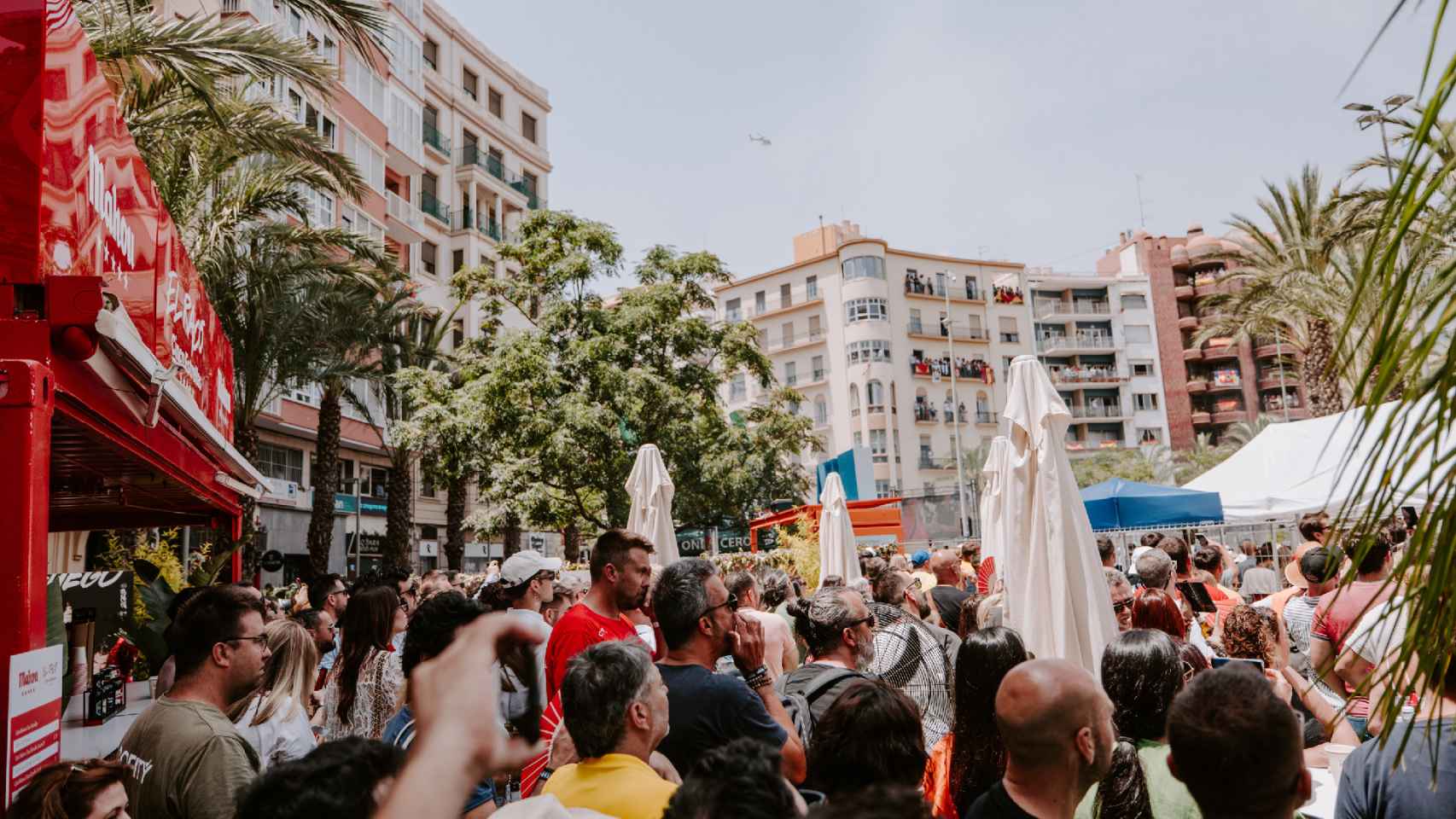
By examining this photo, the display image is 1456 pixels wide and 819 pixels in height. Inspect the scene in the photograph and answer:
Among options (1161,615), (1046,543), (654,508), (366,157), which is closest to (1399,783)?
(1161,615)

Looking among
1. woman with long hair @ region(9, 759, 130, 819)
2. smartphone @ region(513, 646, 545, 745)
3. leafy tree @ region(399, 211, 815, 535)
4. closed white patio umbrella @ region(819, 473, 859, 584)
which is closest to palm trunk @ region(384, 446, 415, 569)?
leafy tree @ region(399, 211, 815, 535)

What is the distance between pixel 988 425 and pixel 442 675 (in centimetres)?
7183

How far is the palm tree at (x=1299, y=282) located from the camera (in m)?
22.3

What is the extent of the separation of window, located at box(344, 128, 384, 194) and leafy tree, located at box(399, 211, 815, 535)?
860cm

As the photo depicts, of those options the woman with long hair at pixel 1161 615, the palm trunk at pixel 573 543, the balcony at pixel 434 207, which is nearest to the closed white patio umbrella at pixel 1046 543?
the woman with long hair at pixel 1161 615

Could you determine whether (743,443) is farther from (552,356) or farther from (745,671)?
(745,671)

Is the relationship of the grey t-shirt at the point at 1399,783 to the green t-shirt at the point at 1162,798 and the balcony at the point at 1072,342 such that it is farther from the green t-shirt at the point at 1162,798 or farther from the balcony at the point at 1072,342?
the balcony at the point at 1072,342

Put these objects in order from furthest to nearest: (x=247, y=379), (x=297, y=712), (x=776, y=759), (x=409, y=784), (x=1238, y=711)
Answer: (x=247, y=379) < (x=297, y=712) < (x=1238, y=711) < (x=776, y=759) < (x=409, y=784)

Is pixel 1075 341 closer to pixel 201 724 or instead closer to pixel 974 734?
pixel 974 734

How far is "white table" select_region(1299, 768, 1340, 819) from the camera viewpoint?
3656 mm

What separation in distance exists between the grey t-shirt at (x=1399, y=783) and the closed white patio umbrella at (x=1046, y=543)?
2405 mm

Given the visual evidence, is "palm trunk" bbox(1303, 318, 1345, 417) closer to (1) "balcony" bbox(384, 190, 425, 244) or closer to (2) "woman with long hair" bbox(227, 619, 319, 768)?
(2) "woman with long hair" bbox(227, 619, 319, 768)

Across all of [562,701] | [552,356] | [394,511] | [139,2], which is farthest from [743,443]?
[562,701]

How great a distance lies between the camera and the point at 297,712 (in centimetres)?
464
